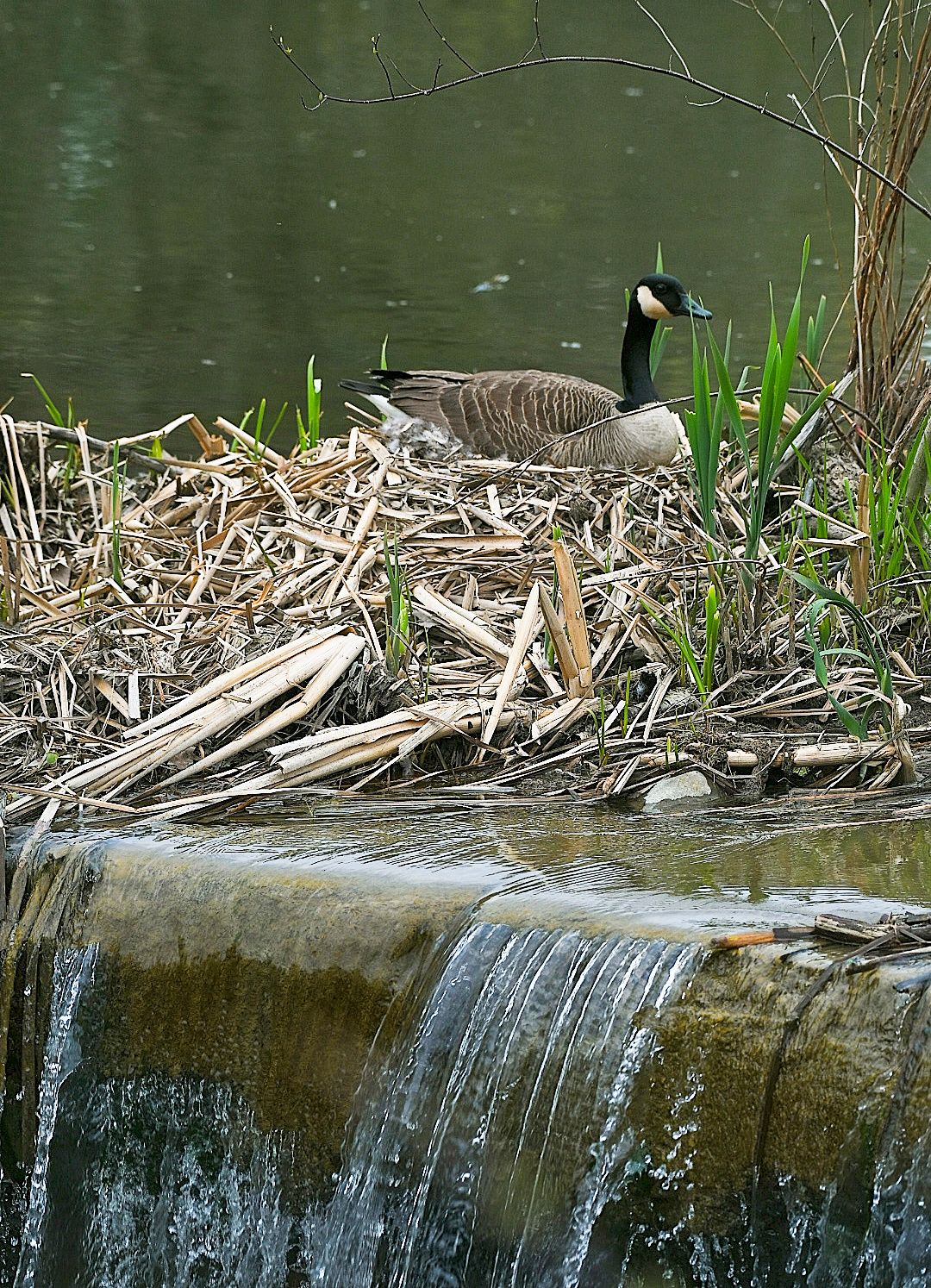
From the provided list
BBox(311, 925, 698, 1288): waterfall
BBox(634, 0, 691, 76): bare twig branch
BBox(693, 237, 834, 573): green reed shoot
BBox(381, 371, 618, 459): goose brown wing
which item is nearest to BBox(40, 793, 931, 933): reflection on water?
BBox(311, 925, 698, 1288): waterfall

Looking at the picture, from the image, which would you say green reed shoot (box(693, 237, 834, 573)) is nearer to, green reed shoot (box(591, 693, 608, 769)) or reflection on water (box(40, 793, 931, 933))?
green reed shoot (box(591, 693, 608, 769))

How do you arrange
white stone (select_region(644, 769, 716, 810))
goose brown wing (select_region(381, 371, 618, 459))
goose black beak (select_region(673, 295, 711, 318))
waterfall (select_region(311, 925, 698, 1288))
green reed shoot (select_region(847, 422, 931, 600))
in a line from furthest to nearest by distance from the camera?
1. goose black beak (select_region(673, 295, 711, 318))
2. goose brown wing (select_region(381, 371, 618, 459))
3. green reed shoot (select_region(847, 422, 931, 600))
4. white stone (select_region(644, 769, 716, 810))
5. waterfall (select_region(311, 925, 698, 1288))

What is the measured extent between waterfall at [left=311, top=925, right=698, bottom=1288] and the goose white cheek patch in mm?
3566

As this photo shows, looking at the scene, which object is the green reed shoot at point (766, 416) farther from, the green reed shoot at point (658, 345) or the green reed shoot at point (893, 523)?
the green reed shoot at point (658, 345)

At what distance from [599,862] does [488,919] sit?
35 cm

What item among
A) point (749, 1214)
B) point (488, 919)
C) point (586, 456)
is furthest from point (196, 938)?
point (586, 456)

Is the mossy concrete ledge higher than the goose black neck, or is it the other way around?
the goose black neck

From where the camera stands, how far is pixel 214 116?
61.6 ft

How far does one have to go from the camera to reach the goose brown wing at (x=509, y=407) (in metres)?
5.72

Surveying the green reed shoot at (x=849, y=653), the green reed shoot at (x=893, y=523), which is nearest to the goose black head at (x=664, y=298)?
the green reed shoot at (x=893, y=523)

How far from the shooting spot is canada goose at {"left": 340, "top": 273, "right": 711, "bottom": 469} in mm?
5332

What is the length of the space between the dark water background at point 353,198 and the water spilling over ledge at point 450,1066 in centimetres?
416

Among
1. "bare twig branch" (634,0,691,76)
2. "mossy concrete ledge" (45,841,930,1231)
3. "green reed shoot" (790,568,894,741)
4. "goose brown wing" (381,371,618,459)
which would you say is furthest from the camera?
"goose brown wing" (381,371,618,459)

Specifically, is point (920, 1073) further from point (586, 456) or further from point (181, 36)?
point (181, 36)
